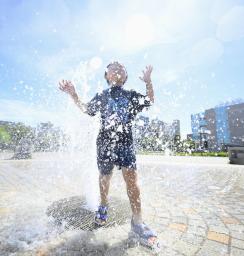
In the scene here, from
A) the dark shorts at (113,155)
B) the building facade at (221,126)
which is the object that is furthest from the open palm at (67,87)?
the building facade at (221,126)

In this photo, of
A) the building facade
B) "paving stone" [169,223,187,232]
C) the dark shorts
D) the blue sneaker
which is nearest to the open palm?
the dark shorts

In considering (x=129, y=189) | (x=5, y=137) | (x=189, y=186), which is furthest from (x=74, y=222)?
(x=5, y=137)

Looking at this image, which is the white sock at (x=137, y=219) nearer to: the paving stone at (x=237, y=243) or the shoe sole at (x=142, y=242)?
the shoe sole at (x=142, y=242)

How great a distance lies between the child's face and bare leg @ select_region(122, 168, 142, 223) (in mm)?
1058

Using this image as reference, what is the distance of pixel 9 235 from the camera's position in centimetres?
274

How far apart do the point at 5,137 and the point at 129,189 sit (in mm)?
82980

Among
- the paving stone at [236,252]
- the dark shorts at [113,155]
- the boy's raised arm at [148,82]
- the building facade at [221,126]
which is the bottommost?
the paving stone at [236,252]

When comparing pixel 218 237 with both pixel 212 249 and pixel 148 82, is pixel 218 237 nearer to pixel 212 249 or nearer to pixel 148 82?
pixel 212 249

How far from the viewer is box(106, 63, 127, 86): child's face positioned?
3322 millimetres

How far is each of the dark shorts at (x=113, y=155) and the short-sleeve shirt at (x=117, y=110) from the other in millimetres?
53

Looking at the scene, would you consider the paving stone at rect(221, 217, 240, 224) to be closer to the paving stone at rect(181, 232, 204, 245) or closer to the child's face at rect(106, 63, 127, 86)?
the paving stone at rect(181, 232, 204, 245)

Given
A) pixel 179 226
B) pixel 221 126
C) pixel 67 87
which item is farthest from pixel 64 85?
pixel 221 126

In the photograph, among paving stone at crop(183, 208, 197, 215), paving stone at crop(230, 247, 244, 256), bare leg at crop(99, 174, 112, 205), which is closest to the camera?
paving stone at crop(230, 247, 244, 256)

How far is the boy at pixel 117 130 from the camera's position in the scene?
2934 millimetres
